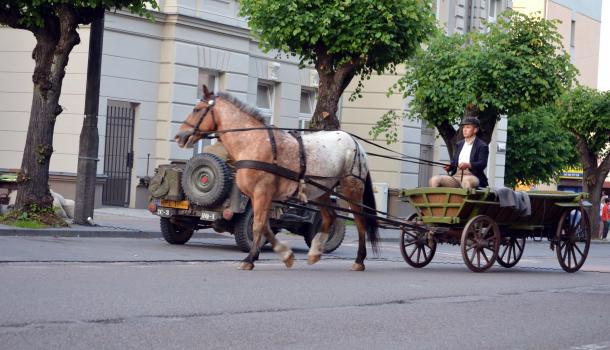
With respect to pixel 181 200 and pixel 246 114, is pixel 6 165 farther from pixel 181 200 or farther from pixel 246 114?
pixel 246 114

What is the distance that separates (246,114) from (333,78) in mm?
12923

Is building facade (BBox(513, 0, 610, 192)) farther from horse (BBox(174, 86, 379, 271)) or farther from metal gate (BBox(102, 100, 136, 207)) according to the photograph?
horse (BBox(174, 86, 379, 271))

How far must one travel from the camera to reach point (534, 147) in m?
55.8

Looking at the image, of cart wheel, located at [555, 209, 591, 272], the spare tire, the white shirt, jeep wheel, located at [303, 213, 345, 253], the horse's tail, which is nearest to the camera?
the horse's tail

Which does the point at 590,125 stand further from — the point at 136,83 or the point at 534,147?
the point at 136,83

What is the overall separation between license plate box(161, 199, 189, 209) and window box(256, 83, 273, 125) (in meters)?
16.3

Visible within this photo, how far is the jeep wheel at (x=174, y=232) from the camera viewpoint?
1859cm

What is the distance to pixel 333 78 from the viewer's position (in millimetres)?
26875

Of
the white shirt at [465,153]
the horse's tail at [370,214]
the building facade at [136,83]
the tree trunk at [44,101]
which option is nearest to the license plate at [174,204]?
the tree trunk at [44,101]

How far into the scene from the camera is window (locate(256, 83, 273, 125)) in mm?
34250

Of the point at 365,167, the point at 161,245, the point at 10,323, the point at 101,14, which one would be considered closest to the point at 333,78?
the point at 101,14

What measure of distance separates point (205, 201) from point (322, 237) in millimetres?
2997

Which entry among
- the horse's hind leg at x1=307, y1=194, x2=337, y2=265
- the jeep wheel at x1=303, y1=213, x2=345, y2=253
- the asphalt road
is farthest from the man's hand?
the jeep wheel at x1=303, y1=213, x2=345, y2=253

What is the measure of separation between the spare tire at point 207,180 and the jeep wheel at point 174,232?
4.14 feet
